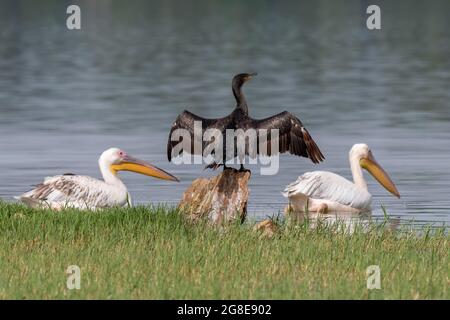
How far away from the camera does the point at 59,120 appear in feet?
101

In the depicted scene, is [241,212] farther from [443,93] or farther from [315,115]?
[443,93]

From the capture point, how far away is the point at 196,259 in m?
12.4

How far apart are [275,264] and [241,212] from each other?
2.65 meters

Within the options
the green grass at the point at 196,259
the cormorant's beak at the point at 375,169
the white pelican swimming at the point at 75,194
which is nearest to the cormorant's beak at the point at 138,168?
the white pelican swimming at the point at 75,194

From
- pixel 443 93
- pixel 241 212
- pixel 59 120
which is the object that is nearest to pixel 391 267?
pixel 241 212

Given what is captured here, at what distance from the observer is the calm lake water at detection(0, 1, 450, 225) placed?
865 inches

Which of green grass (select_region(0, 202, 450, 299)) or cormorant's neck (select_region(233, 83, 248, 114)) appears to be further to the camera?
cormorant's neck (select_region(233, 83, 248, 114))

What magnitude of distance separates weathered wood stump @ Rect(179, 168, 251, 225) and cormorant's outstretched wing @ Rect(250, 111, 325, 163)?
430 mm

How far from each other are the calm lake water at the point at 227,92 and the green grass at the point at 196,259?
105 inches

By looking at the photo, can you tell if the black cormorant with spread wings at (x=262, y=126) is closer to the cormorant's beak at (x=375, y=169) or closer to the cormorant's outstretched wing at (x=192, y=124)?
the cormorant's outstretched wing at (x=192, y=124)

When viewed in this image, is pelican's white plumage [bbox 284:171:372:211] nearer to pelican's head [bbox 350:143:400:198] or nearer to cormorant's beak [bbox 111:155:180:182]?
pelican's head [bbox 350:143:400:198]

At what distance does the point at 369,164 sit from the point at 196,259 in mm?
7243

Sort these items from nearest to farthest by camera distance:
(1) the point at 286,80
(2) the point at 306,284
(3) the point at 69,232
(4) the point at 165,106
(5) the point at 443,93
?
(2) the point at 306,284
(3) the point at 69,232
(4) the point at 165,106
(5) the point at 443,93
(1) the point at 286,80

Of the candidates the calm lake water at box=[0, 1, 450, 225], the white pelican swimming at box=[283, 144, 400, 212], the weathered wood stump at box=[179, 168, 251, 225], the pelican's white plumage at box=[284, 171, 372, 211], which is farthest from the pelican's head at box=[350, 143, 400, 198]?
the weathered wood stump at box=[179, 168, 251, 225]
